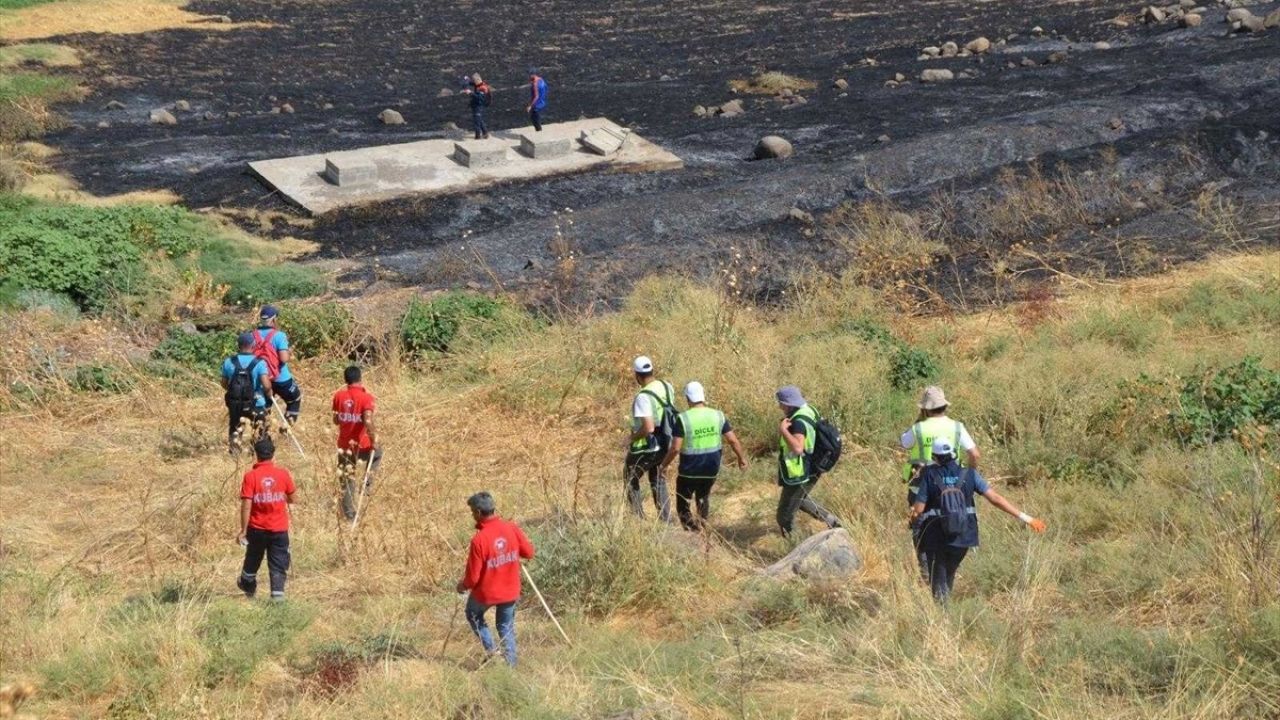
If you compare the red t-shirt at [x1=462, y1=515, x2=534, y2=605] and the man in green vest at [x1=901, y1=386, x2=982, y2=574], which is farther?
the man in green vest at [x1=901, y1=386, x2=982, y2=574]

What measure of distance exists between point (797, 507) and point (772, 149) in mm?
13367

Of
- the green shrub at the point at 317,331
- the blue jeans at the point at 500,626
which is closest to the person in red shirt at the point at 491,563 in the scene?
the blue jeans at the point at 500,626

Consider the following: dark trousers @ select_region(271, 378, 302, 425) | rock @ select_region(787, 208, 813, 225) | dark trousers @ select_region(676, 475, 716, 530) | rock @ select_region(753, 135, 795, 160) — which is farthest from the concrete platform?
dark trousers @ select_region(676, 475, 716, 530)

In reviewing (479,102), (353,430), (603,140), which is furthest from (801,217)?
(353,430)

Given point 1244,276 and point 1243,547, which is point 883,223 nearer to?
point 1244,276

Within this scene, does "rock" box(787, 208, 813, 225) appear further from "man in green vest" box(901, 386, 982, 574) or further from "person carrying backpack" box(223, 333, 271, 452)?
"man in green vest" box(901, 386, 982, 574)

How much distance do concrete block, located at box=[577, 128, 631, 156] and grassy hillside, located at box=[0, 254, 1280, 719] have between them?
6.90m

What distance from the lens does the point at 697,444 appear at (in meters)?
9.86

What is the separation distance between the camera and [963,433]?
8875 mm

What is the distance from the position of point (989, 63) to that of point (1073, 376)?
17989 millimetres

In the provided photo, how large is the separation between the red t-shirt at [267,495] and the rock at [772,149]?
14.6m

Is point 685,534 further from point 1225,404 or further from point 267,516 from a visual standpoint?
point 1225,404

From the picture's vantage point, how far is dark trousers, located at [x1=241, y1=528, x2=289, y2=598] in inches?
359

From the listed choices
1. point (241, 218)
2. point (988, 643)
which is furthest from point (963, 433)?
point (241, 218)
